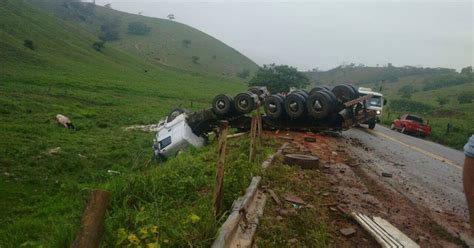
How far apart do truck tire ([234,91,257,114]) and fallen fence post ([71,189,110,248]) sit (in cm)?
1095

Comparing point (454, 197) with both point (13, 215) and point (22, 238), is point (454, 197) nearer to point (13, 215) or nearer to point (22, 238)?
point (22, 238)

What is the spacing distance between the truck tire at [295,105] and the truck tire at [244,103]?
4.18 feet

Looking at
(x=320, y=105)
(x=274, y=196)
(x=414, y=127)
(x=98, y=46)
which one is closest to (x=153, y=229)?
(x=274, y=196)

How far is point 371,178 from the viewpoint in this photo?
320 inches

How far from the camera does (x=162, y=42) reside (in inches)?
3957

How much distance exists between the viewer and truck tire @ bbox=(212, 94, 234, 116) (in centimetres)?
1342

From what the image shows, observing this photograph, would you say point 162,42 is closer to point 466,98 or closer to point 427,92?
point 427,92

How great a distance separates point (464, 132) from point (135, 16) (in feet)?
370

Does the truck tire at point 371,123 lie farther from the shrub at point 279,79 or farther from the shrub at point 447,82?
the shrub at point 447,82

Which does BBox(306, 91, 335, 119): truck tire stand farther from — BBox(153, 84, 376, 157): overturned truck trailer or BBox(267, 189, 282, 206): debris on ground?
BBox(267, 189, 282, 206): debris on ground

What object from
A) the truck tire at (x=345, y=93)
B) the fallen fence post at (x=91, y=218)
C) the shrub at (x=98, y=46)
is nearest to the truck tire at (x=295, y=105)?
the truck tire at (x=345, y=93)

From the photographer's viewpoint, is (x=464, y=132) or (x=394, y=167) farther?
(x=464, y=132)

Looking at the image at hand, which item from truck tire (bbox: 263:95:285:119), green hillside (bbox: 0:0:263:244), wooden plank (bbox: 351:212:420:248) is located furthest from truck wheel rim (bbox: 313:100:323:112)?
wooden plank (bbox: 351:212:420:248)

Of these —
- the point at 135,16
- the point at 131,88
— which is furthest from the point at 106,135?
the point at 135,16
